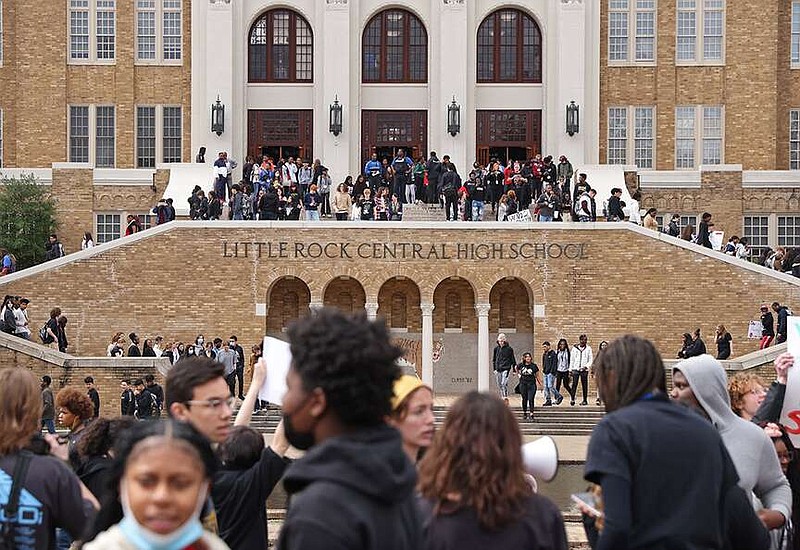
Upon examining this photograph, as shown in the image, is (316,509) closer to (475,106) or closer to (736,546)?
(736,546)

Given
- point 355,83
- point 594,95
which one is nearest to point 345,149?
point 355,83

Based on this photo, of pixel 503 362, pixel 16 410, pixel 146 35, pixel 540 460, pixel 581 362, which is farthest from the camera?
pixel 146 35

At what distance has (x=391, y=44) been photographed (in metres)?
46.9

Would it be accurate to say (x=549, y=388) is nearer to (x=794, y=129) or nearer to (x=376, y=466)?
(x=794, y=129)

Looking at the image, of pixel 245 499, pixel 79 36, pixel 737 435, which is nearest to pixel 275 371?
pixel 245 499

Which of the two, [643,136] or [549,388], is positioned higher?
[643,136]

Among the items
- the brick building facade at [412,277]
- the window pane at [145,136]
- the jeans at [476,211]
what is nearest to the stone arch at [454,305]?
the brick building facade at [412,277]

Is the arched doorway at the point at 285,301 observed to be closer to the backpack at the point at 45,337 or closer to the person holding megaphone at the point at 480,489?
the backpack at the point at 45,337

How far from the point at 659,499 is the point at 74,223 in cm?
3947

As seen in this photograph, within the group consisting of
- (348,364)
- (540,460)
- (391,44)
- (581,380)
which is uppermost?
(391,44)

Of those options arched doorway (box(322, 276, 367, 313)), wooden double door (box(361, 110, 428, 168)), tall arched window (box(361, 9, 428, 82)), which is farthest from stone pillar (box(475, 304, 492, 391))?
tall arched window (box(361, 9, 428, 82))

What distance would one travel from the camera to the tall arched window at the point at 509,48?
46.6m

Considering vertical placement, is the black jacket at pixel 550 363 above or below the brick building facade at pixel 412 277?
below

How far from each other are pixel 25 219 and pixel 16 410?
3659 cm
